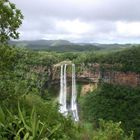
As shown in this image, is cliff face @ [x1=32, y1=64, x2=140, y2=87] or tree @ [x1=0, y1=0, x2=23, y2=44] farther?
cliff face @ [x1=32, y1=64, x2=140, y2=87]

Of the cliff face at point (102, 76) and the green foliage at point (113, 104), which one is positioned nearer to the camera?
the green foliage at point (113, 104)

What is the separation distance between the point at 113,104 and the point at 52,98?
11.9m

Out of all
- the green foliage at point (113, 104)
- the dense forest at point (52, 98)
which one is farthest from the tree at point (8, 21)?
the green foliage at point (113, 104)

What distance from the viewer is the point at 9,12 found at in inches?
493

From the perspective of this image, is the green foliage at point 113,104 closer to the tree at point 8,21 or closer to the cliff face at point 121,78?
the cliff face at point 121,78

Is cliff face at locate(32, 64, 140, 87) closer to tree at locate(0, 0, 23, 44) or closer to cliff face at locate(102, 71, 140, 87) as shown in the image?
cliff face at locate(102, 71, 140, 87)

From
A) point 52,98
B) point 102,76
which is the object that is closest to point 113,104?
point 102,76

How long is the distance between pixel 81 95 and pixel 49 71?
20.3ft

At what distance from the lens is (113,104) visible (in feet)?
212

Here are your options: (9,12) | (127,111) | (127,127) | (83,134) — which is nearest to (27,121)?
(83,134)

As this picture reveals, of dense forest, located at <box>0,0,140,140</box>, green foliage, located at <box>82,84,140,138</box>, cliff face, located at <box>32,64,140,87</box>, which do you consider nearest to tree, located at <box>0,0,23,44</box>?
dense forest, located at <box>0,0,140,140</box>

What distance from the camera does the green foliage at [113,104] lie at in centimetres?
6075

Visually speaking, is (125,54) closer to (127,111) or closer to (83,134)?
(127,111)

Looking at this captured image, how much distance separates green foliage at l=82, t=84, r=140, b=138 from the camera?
60.8 m
